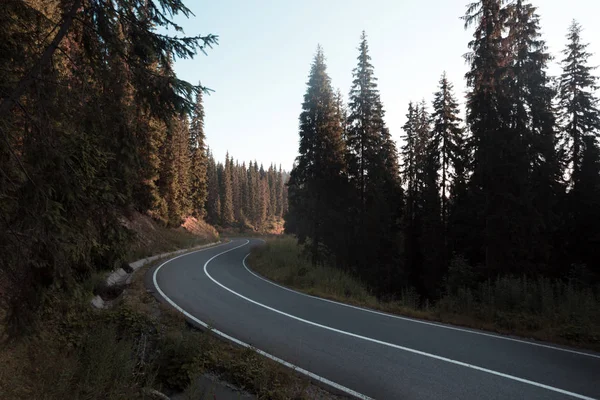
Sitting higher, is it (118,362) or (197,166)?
(197,166)

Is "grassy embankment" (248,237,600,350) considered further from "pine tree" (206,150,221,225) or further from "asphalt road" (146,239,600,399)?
"pine tree" (206,150,221,225)

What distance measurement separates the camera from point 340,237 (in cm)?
2392

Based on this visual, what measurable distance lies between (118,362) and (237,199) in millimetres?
89684

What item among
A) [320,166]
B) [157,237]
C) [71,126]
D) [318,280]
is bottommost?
[318,280]

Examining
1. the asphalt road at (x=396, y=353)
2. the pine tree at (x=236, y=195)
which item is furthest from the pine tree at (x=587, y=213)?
the pine tree at (x=236, y=195)

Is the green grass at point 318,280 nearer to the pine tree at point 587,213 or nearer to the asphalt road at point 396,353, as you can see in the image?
the asphalt road at point 396,353

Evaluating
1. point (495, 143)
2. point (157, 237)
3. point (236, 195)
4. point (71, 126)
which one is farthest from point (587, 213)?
point (236, 195)

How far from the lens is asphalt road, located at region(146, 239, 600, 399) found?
17.0ft

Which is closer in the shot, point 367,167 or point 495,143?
point 495,143

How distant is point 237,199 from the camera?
93125mm

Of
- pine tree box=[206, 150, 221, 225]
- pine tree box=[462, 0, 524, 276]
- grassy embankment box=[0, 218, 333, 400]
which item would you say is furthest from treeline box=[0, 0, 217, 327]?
pine tree box=[206, 150, 221, 225]

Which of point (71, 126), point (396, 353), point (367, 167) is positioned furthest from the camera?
point (367, 167)

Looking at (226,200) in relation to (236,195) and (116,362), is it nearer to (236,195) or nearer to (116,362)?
(236,195)

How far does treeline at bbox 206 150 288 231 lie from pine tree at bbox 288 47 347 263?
3954cm
